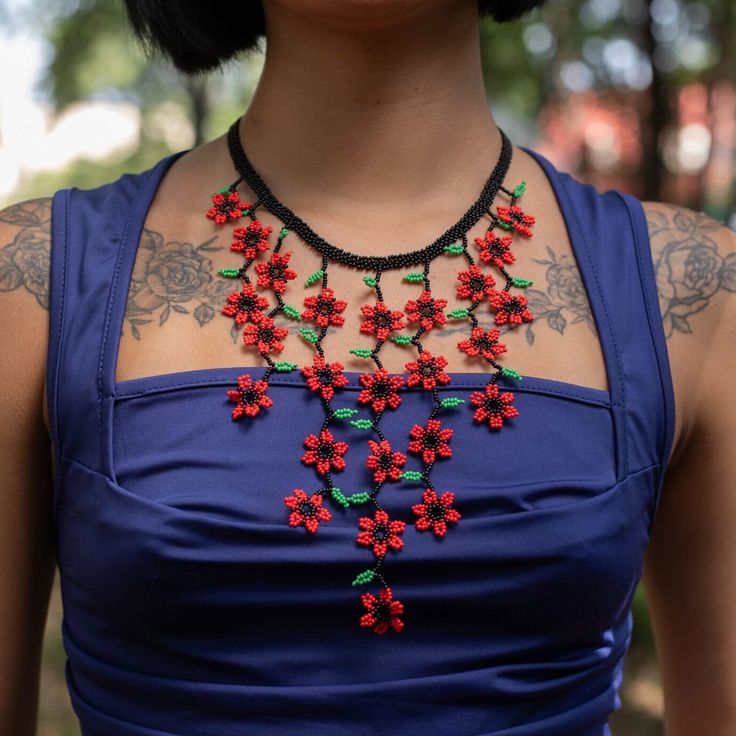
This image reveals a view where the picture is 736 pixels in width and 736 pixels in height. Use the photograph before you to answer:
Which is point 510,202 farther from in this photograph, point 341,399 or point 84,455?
point 84,455

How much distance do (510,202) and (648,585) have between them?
0.79 metres

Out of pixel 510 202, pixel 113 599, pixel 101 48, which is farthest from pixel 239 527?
pixel 101 48

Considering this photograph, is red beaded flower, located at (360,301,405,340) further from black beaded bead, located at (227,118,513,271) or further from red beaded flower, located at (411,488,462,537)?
red beaded flower, located at (411,488,462,537)

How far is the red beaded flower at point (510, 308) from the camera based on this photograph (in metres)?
1.66

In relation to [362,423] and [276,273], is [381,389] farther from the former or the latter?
[276,273]

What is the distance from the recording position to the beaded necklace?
1.50 meters

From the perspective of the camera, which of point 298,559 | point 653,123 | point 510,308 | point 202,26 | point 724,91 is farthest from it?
point 724,91

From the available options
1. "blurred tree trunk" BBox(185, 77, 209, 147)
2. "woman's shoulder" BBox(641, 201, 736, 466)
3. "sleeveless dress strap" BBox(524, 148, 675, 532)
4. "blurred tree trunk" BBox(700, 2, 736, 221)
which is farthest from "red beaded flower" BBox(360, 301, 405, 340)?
"blurred tree trunk" BBox(185, 77, 209, 147)

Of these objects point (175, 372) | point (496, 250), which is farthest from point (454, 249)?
point (175, 372)

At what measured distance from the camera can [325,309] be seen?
1642mm

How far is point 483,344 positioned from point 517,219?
0.28 metres

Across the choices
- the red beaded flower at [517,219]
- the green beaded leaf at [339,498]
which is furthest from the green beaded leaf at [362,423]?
the red beaded flower at [517,219]

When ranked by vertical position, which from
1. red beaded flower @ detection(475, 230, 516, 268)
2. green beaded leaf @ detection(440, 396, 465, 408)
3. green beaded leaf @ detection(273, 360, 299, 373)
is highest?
red beaded flower @ detection(475, 230, 516, 268)

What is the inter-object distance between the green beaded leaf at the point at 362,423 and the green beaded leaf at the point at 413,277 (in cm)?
27
